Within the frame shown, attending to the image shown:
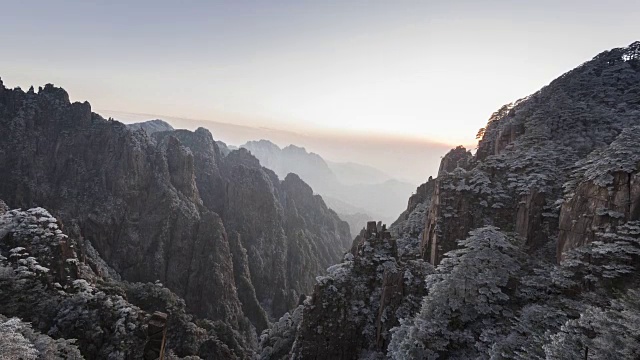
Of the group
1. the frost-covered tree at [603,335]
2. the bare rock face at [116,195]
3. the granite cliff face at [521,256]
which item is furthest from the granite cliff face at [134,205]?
the frost-covered tree at [603,335]

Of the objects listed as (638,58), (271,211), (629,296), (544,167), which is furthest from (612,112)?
(271,211)

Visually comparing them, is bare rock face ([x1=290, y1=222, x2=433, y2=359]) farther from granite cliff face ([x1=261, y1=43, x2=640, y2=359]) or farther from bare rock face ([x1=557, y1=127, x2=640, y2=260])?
bare rock face ([x1=557, y1=127, x2=640, y2=260])

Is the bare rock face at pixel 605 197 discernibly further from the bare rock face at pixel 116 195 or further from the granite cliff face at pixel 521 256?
the bare rock face at pixel 116 195

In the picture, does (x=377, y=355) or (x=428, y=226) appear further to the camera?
(x=428, y=226)

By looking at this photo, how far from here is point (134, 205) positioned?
9456 centimetres

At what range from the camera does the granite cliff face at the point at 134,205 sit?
85.1 m

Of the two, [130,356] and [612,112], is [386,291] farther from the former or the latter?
[612,112]

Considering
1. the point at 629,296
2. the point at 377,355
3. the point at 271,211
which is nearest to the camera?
the point at 629,296

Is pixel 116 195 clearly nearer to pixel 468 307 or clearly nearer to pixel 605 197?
pixel 468 307

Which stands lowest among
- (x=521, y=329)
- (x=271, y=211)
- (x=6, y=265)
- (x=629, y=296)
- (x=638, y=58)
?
(x=271, y=211)

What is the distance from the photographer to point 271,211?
5143 inches

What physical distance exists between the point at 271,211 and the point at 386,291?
101 metres

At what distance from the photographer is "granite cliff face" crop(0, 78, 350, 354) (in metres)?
85.1

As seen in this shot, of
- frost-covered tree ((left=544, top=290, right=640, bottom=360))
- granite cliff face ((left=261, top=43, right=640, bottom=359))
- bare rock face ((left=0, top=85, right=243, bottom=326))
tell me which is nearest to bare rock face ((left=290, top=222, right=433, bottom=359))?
granite cliff face ((left=261, top=43, right=640, bottom=359))
